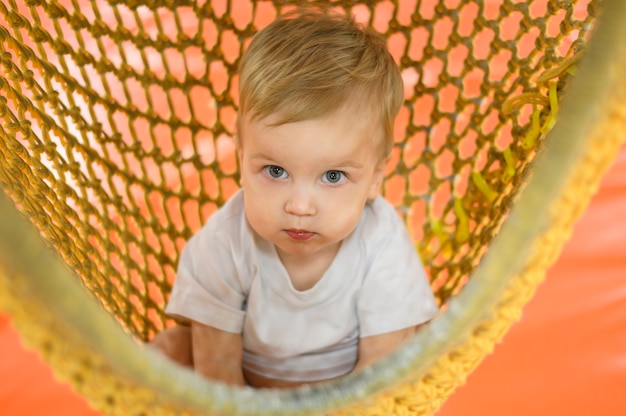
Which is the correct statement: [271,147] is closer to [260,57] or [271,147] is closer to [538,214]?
[260,57]

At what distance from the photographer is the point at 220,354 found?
35.8 inches

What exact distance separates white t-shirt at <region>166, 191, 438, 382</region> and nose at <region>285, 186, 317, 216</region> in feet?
0.45

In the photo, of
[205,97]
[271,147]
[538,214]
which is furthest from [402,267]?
[205,97]

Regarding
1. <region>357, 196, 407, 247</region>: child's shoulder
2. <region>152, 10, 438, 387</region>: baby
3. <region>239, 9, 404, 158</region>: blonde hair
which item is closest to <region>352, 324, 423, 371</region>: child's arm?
<region>152, 10, 438, 387</region>: baby

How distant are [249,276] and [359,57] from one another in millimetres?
285

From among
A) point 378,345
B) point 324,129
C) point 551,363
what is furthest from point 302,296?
point 551,363

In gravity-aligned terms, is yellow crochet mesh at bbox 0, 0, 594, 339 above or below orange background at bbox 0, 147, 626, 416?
above

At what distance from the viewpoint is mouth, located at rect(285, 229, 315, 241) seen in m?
0.79

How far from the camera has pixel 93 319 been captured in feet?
1.42

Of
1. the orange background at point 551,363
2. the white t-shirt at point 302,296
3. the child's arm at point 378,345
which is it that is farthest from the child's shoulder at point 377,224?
the orange background at point 551,363

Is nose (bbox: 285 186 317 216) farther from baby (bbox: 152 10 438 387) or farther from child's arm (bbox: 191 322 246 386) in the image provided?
child's arm (bbox: 191 322 246 386)

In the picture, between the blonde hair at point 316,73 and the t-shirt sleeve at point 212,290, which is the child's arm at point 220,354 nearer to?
the t-shirt sleeve at point 212,290

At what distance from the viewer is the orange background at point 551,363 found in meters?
1.04

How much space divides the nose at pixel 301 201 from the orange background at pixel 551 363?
1.44ft
